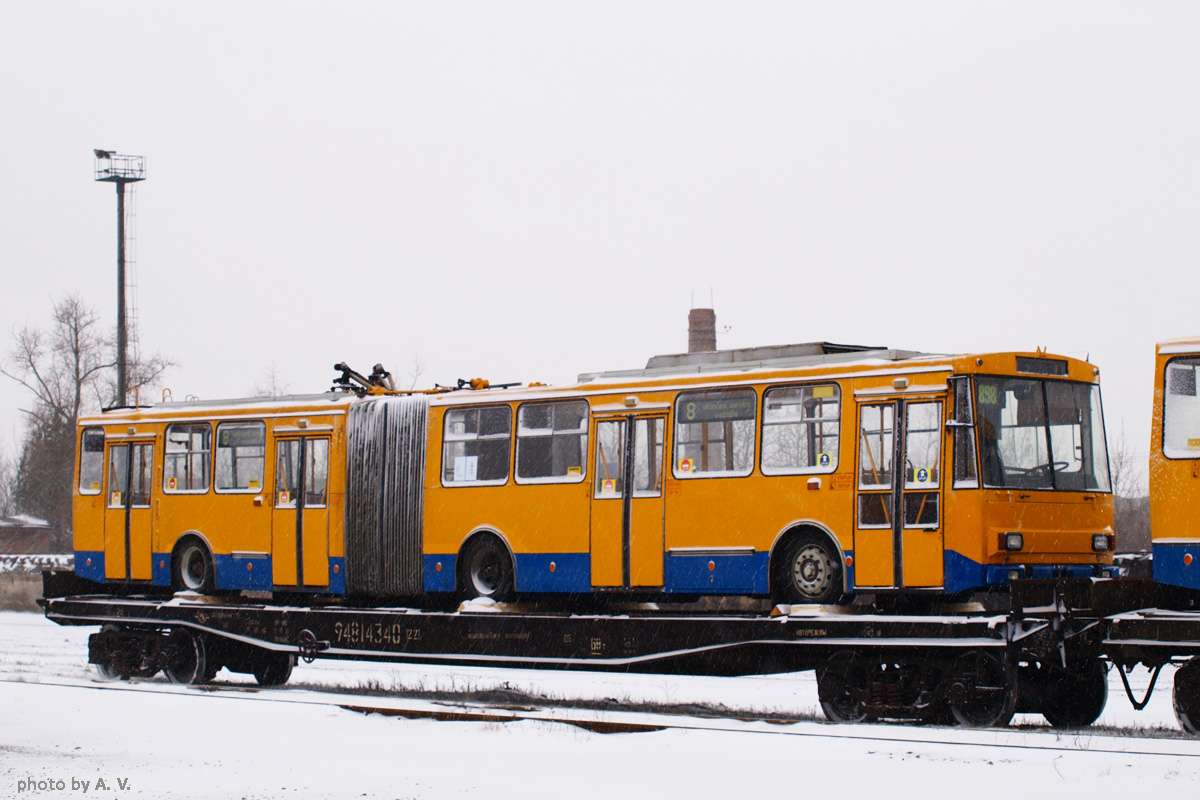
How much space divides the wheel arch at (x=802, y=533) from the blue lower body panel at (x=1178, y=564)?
9.50 feet

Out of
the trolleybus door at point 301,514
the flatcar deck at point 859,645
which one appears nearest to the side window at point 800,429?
the flatcar deck at point 859,645

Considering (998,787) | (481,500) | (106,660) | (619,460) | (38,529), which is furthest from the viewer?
(38,529)

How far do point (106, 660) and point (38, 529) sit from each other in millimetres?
63761

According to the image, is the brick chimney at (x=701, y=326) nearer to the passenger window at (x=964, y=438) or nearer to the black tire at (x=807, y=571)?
the black tire at (x=807, y=571)

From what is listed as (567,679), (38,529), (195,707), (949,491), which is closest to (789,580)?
(949,491)

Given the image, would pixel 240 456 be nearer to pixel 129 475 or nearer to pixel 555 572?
pixel 129 475

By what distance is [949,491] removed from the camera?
46.9 feet

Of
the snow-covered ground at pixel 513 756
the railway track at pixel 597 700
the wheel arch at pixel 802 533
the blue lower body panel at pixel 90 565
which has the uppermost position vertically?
the wheel arch at pixel 802 533

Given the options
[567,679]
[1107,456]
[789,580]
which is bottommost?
[567,679]

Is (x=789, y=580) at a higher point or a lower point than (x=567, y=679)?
higher

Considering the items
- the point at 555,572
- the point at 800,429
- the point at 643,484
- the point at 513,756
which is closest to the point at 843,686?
the point at 800,429

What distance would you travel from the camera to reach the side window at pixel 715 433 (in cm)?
1577

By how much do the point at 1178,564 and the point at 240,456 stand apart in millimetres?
12082

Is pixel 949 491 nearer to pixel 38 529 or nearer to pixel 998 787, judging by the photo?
pixel 998 787
